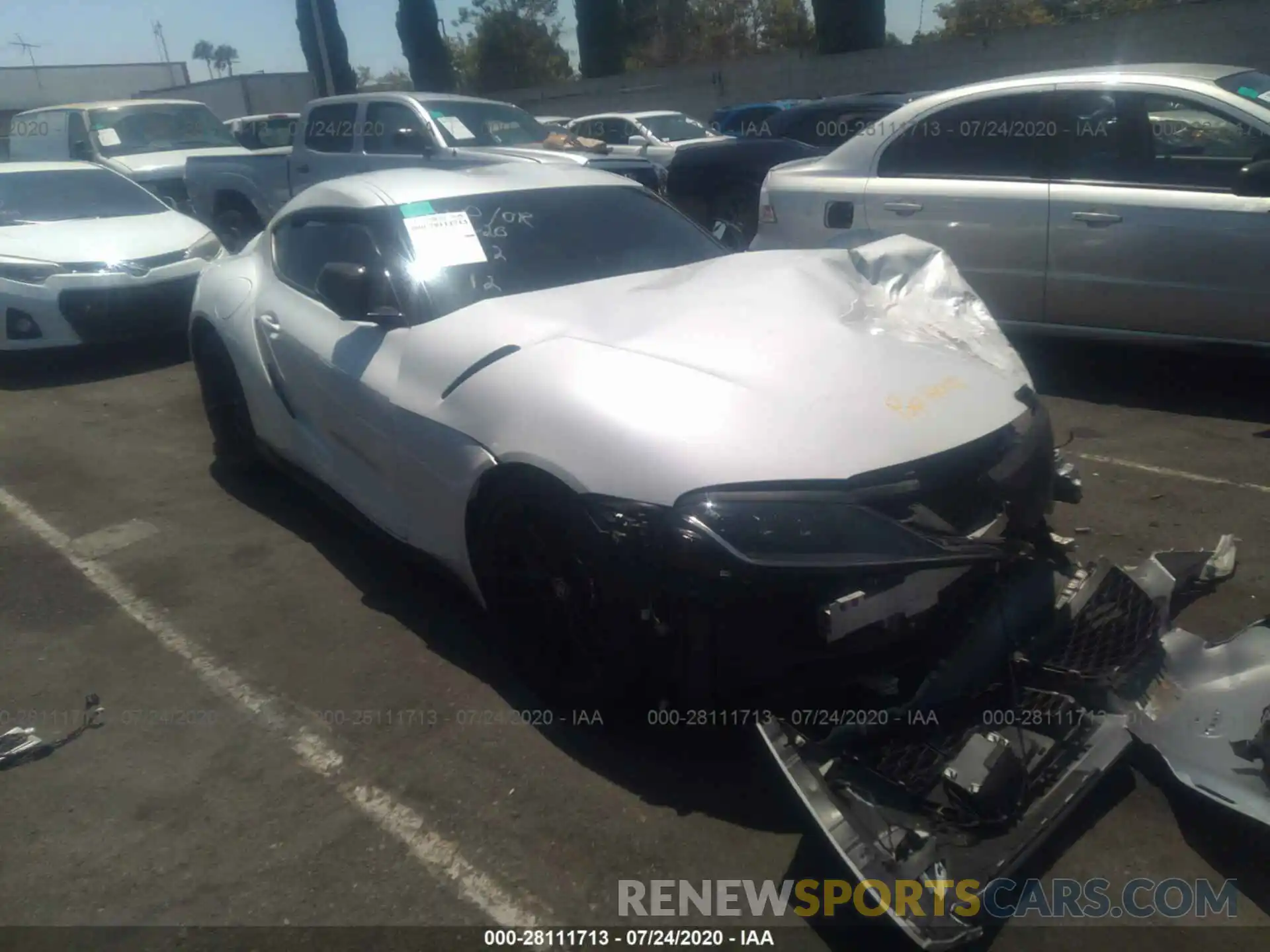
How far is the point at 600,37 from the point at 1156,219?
33.1 m

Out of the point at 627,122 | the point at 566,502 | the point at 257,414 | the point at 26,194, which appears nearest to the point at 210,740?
the point at 566,502

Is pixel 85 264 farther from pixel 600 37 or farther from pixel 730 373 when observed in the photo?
pixel 600 37

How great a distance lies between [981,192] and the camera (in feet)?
19.0

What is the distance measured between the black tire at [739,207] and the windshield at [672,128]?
743 cm

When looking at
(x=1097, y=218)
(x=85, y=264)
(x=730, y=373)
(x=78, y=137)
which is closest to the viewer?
(x=730, y=373)

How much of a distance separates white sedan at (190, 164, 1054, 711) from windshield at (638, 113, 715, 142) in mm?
12368

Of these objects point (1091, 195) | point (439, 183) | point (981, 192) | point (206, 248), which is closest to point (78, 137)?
point (206, 248)

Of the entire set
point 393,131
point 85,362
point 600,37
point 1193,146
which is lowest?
point 85,362

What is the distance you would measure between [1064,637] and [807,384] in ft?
3.19

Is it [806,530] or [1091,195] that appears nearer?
[806,530]

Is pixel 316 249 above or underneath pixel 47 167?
underneath

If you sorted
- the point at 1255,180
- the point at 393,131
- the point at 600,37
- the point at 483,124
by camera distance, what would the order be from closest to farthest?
the point at 1255,180 → the point at 393,131 → the point at 483,124 → the point at 600,37

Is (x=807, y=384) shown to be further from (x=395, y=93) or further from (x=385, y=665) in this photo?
(x=395, y=93)

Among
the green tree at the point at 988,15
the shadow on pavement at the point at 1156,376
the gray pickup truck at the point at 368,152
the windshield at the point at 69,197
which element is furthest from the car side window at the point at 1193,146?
the green tree at the point at 988,15
